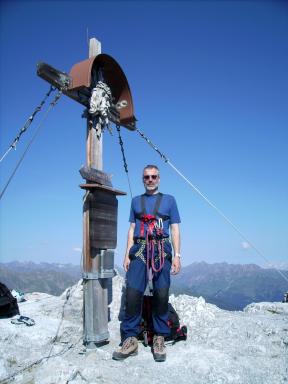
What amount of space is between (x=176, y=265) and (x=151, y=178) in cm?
171

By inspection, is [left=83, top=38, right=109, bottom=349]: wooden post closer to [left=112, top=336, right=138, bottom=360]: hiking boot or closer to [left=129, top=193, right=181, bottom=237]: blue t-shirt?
[left=112, top=336, right=138, bottom=360]: hiking boot

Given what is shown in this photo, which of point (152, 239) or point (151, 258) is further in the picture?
point (152, 239)

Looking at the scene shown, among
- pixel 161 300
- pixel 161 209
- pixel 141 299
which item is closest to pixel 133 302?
pixel 141 299

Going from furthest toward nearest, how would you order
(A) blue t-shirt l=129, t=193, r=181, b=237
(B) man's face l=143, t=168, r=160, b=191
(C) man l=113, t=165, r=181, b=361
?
(B) man's face l=143, t=168, r=160, b=191 → (A) blue t-shirt l=129, t=193, r=181, b=237 → (C) man l=113, t=165, r=181, b=361

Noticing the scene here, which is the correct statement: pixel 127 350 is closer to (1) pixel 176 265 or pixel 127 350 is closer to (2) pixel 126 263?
(2) pixel 126 263

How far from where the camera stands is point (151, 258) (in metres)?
5.76

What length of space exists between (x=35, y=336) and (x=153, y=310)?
2.10 metres

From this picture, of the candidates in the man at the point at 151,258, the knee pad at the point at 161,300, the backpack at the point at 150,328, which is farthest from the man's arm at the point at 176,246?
the backpack at the point at 150,328

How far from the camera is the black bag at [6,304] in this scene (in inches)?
247

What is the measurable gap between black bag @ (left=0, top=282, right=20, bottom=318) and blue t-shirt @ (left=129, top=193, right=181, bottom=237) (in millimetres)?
2909

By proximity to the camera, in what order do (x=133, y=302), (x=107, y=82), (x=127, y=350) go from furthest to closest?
(x=107, y=82) → (x=133, y=302) → (x=127, y=350)

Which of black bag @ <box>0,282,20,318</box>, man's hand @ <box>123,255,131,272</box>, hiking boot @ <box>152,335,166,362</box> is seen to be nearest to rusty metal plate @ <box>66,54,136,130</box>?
man's hand @ <box>123,255,131,272</box>

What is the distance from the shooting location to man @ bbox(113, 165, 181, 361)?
5.60 metres

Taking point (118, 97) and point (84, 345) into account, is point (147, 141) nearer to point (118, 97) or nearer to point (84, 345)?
point (118, 97)
